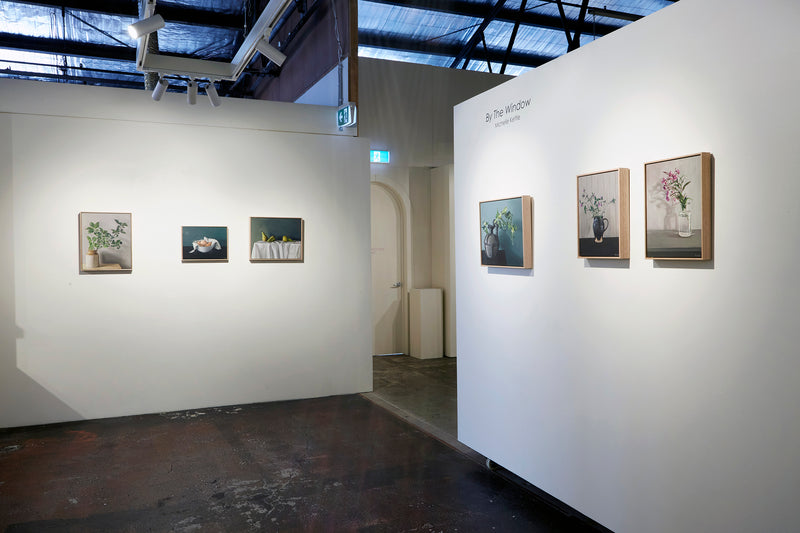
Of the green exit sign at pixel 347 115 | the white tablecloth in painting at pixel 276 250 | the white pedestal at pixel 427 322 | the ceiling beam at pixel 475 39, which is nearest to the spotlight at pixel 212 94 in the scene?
the green exit sign at pixel 347 115

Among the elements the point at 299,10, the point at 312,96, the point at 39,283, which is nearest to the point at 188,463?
the point at 39,283

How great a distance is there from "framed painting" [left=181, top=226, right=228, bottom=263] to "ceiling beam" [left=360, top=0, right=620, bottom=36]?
401cm

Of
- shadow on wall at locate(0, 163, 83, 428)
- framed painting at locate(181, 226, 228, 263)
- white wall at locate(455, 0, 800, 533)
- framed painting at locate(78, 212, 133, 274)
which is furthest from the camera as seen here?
framed painting at locate(181, 226, 228, 263)

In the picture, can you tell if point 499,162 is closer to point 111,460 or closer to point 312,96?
point 111,460

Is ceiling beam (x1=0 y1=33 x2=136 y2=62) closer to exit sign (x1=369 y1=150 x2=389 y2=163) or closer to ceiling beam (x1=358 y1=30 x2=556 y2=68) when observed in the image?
ceiling beam (x1=358 y1=30 x2=556 y2=68)

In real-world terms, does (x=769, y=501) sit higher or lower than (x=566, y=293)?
lower

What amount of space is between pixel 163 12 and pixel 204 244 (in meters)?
4.48

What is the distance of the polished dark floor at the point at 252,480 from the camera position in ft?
11.7

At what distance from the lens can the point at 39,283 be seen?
555 cm

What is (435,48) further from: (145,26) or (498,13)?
(145,26)

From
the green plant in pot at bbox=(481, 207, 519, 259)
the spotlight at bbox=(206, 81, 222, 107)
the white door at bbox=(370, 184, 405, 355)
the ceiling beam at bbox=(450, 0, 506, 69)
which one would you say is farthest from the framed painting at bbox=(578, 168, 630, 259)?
the ceiling beam at bbox=(450, 0, 506, 69)

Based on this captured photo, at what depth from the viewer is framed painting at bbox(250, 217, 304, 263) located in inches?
251

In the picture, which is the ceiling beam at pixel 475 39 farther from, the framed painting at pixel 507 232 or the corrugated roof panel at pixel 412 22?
the framed painting at pixel 507 232

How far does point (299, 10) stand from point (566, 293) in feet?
21.9
